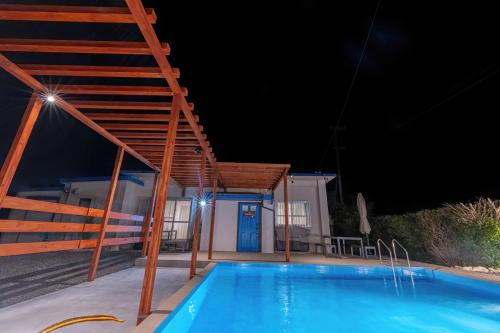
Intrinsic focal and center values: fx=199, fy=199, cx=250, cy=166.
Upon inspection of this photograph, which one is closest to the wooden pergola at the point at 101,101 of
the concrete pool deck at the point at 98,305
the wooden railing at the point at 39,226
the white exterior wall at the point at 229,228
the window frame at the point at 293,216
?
the wooden railing at the point at 39,226

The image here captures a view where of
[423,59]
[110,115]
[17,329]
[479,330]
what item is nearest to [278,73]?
[423,59]

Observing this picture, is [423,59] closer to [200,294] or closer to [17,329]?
[200,294]

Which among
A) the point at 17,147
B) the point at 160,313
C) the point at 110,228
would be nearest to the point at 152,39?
the point at 17,147

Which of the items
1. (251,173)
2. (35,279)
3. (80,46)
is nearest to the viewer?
(80,46)

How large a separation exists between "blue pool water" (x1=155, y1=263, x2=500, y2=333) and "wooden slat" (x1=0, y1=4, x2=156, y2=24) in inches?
110

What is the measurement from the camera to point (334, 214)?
1133 centimetres

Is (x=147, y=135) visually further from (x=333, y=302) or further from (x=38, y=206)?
(x=333, y=302)

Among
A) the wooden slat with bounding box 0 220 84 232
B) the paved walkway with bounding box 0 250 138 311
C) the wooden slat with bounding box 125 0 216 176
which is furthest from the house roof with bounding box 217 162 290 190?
the paved walkway with bounding box 0 250 138 311

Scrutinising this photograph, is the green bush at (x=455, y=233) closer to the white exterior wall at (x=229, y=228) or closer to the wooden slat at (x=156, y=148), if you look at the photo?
the white exterior wall at (x=229, y=228)

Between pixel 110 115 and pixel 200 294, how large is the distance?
133 inches

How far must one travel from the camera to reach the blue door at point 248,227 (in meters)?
8.19

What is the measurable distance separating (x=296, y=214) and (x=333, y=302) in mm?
5977

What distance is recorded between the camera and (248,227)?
840cm

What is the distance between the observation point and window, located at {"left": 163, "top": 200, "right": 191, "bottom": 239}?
8.85m
